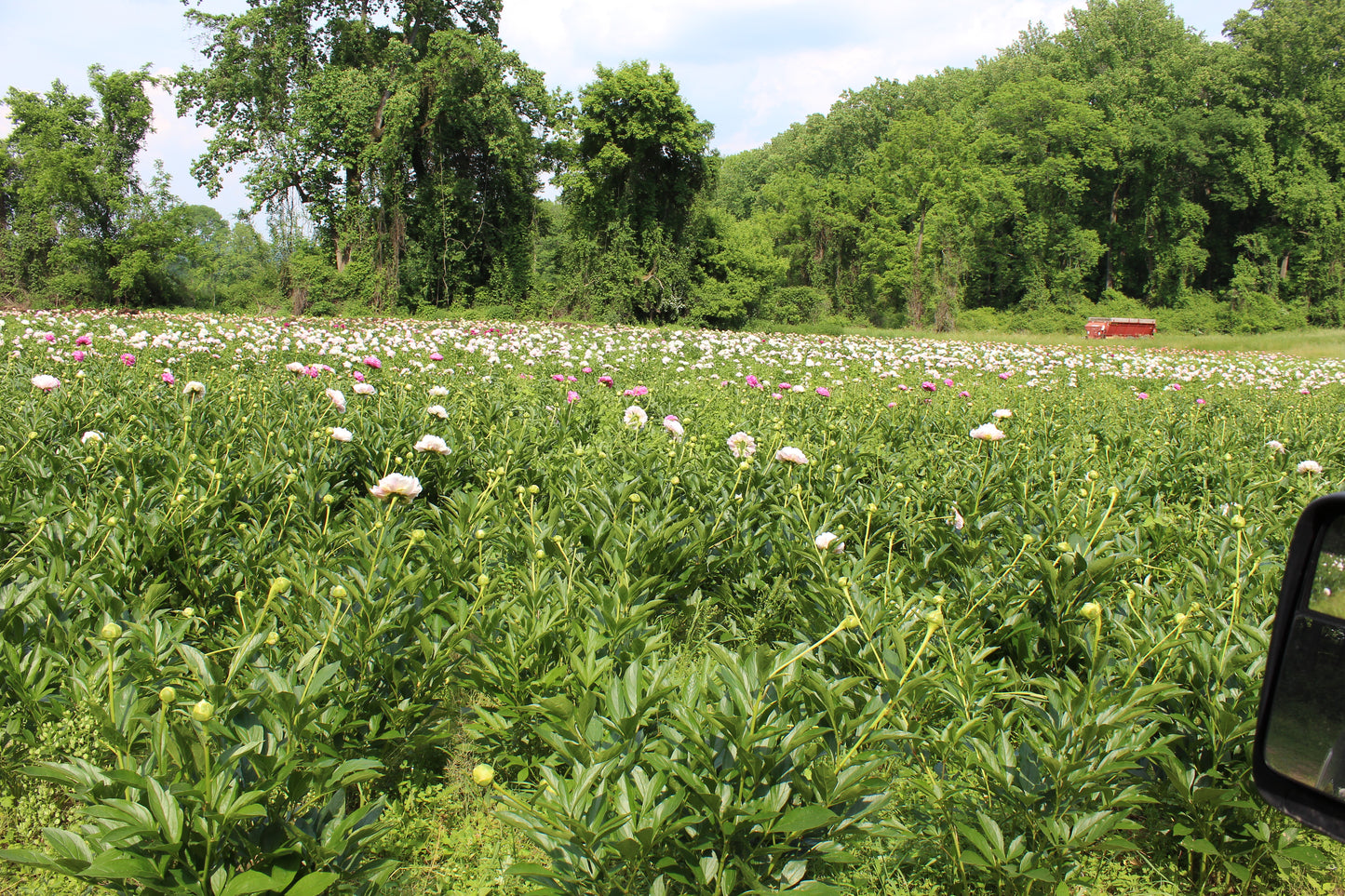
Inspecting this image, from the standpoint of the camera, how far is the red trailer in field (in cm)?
3244

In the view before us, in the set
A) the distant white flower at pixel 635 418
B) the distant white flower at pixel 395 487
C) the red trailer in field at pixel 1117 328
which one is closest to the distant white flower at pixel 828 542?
the distant white flower at pixel 395 487

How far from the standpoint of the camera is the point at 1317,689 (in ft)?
3.54

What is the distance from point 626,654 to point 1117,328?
37215 mm

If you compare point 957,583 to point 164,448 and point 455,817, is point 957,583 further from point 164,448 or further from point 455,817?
point 164,448

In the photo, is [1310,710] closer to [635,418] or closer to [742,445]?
[742,445]

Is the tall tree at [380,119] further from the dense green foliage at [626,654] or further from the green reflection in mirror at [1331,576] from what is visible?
the green reflection in mirror at [1331,576]

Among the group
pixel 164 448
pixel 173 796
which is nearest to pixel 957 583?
pixel 173 796

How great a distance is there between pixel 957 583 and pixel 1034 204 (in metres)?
51.2

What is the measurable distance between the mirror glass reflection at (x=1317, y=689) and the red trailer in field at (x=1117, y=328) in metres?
35.2

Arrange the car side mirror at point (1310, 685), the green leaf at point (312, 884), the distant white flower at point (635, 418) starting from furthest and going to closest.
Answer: the distant white flower at point (635, 418)
the green leaf at point (312, 884)
the car side mirror at point (1310, 685)

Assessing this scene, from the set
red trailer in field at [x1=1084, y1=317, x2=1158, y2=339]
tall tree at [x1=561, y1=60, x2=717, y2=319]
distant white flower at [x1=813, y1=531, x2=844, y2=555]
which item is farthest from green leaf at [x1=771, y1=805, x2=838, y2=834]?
red trailer in field at [x1=1084, y1=317, x2=1158, y2=339]

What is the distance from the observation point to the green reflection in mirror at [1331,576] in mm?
1081

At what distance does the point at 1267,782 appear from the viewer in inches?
45.2

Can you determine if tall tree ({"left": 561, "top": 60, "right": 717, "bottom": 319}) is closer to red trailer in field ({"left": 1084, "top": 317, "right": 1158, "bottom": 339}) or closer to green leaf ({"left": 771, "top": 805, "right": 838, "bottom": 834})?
red trailer in field ({"left": 1084, "top": 317, "right": 1158, "bottom": 339})
